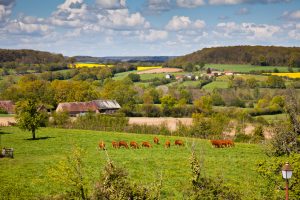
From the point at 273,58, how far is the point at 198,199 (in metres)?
139

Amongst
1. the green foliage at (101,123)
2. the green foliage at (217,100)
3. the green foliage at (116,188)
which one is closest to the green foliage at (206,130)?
the green foliage at (101,123)

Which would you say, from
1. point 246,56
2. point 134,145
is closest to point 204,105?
point 134,145

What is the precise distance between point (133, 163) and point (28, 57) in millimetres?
156591

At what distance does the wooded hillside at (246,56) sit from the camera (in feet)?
476

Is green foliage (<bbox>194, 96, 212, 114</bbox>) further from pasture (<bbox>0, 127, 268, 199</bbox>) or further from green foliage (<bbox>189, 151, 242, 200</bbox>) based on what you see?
green foliage (<bbox>189, 151, 242, 200</bbox>)

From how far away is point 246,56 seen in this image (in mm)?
160000

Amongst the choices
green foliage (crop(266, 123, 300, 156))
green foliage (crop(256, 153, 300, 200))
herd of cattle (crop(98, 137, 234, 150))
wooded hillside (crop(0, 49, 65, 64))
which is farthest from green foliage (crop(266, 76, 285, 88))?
wooded hillside (crop(0, 49, 65, 64))

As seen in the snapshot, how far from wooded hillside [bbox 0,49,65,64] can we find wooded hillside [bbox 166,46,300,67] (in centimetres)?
5401

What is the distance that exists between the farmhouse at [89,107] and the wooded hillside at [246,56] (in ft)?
258

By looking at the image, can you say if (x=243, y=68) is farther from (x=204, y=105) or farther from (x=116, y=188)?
(x=116, y=188)

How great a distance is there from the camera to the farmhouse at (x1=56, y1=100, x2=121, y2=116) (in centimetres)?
8312

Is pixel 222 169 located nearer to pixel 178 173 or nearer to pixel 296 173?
pixel 178 173

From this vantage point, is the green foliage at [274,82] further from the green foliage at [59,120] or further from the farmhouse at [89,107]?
the green foliage at [59,120]

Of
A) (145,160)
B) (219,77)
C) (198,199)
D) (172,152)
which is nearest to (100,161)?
(145,160)
